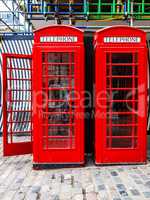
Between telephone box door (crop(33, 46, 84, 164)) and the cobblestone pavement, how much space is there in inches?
14.0

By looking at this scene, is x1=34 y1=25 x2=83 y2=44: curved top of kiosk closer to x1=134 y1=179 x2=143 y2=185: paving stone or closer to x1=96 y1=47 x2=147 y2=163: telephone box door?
x1=96 y1=47 x2=147 y2=163: telephone box door

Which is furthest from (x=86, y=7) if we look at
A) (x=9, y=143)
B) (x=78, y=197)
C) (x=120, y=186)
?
(x=78, y=197)

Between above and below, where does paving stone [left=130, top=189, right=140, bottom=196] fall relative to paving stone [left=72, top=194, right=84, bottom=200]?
above

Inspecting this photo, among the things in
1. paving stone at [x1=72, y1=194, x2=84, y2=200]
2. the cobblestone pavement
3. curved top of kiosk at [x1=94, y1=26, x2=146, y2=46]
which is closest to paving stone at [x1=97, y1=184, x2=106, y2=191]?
the cobblestone pavement

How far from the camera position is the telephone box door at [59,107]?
595 centimetres

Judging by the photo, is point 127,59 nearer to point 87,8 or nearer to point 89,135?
point 89,135

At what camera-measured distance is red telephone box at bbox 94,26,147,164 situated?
236 inches

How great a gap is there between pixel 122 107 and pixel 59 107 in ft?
4.01

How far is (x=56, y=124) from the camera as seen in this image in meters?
6.01

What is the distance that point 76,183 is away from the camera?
5.20 m

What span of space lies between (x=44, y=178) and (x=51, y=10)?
7.57 meters

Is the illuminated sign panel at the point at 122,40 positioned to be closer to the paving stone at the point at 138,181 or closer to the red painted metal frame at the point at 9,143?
the red painted metal frame at the point at 9,143

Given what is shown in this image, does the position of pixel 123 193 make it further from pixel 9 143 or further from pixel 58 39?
pixel 9 143

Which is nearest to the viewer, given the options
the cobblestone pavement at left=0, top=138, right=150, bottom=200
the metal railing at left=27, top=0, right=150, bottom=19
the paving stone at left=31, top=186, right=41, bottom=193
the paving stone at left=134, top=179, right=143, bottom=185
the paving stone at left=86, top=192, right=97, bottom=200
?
the paving stone at left=86, top=192, right=97, bottom=200
